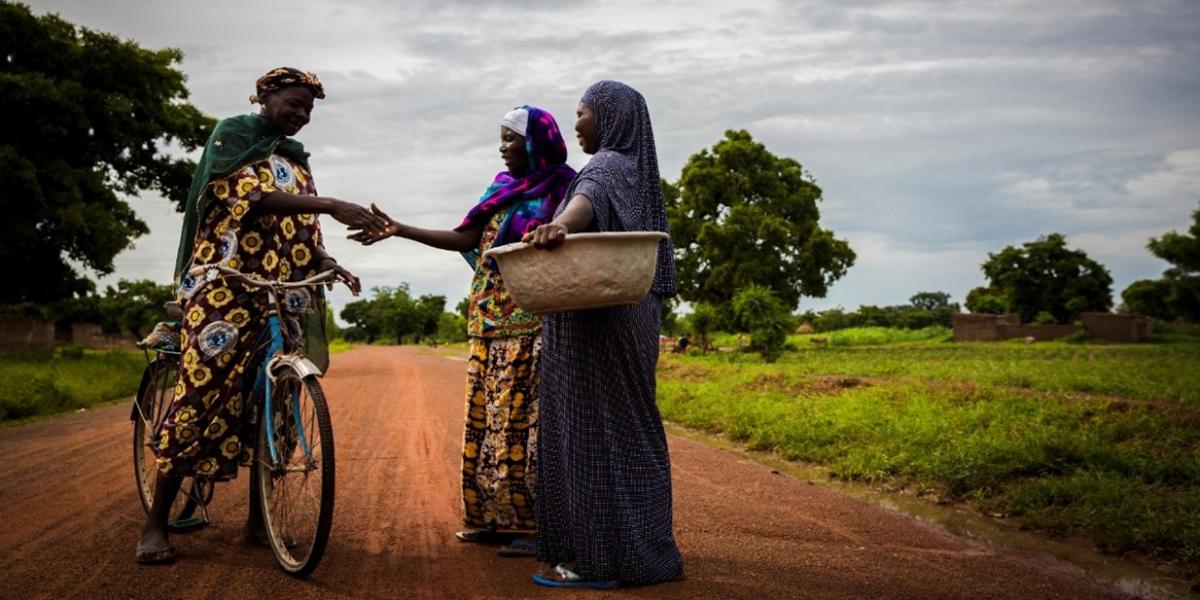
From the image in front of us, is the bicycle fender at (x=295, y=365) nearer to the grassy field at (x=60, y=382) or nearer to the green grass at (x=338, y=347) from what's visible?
the grassy field at (x=60, y=382)

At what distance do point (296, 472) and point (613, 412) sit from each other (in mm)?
1402

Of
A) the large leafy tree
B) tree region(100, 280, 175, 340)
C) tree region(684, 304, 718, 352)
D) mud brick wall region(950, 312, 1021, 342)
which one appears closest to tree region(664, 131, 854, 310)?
tree region(684, 304, 718, 352)

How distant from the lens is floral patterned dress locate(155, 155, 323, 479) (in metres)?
3.90

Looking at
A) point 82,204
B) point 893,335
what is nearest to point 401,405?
point 82,204

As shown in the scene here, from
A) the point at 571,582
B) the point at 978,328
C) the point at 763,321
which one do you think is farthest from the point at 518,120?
the point at 978,328

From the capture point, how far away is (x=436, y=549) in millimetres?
4215

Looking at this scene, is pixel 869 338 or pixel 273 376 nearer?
pixel 273 376

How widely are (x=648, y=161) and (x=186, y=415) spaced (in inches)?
90.9

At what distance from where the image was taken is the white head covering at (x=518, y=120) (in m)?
4.39

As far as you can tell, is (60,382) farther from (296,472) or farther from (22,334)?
(22,334)

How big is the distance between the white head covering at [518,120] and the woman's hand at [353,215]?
861mm

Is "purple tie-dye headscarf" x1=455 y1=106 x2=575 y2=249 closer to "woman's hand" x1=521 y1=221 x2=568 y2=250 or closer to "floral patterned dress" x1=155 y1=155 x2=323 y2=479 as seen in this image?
"floral patterned dress" x1=155 y1=155 x2=323 y2=479

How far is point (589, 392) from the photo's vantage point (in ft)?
12.4

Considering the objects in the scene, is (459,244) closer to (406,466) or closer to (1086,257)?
(406,466)
